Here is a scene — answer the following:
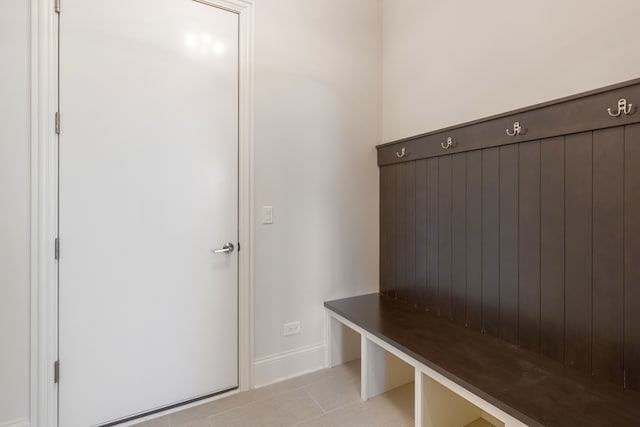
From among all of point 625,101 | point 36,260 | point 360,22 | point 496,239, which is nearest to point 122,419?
point 36,260

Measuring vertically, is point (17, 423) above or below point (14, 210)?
below

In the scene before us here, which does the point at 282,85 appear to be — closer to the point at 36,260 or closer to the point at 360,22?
the point at 360,22

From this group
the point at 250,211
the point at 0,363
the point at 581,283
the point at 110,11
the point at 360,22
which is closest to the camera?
the point at 581,283

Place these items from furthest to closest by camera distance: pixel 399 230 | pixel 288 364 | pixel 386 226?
pixel 386 226 < pixel 399 230 < pixel 288 364

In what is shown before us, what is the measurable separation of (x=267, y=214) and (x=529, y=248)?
147 cm

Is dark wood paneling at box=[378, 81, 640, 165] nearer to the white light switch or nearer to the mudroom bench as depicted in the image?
the mudroom bench

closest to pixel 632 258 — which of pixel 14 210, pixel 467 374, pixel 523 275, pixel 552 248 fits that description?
pixel 552 248

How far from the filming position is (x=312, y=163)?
217 cm

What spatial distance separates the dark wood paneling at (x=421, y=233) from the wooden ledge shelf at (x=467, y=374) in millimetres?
147

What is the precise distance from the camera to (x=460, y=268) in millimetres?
1787

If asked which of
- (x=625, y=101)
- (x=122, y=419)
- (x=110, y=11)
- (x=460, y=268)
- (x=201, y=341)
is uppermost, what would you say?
(x=110, y=11)

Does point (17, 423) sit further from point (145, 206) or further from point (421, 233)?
point (421, 233)

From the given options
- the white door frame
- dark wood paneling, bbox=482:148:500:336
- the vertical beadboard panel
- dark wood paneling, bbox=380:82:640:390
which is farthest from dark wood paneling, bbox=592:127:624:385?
the white door frame

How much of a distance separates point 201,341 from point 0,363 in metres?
0.88
